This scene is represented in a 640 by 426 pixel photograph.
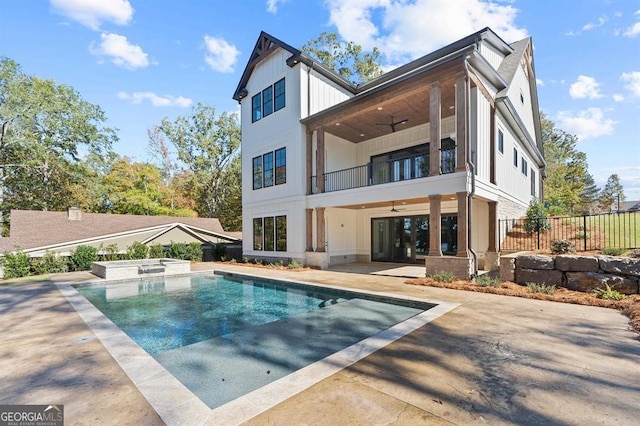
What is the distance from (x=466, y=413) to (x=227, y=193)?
31.7 metres

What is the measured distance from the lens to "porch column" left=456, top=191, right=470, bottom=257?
9086mm

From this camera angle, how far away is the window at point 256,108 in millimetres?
16578

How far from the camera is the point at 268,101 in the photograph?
16.1 m

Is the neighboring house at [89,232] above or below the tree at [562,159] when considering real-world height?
below

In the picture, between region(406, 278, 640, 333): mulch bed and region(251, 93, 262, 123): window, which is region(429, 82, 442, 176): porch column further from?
region(251, 93, 262, 123): window

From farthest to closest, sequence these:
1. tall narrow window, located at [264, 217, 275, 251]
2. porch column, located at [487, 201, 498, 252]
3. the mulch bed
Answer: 1. tall narrow window, located at [264, 217, 275, 251]
2. porch column, located at [487, 201, 498, 252]
3. the mulch bed

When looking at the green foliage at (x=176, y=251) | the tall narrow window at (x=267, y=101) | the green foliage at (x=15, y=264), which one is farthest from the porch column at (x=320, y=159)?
the green foliage at (x=15, y=264)

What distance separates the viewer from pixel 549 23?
1196 centimetres

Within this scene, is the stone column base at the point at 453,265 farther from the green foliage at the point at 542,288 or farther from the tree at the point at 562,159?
the tree at the point at 562,159

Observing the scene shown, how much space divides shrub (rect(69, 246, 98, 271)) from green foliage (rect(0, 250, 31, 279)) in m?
1.49

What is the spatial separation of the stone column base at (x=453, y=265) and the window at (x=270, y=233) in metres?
7.61

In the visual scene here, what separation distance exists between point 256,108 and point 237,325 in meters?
13.6

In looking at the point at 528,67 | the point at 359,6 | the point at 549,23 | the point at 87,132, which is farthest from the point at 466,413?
the point at 87,132

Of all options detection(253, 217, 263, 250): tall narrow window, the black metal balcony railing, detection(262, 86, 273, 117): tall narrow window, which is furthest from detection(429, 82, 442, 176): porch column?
detection(253, 217, 263, 250): tall narrow window
